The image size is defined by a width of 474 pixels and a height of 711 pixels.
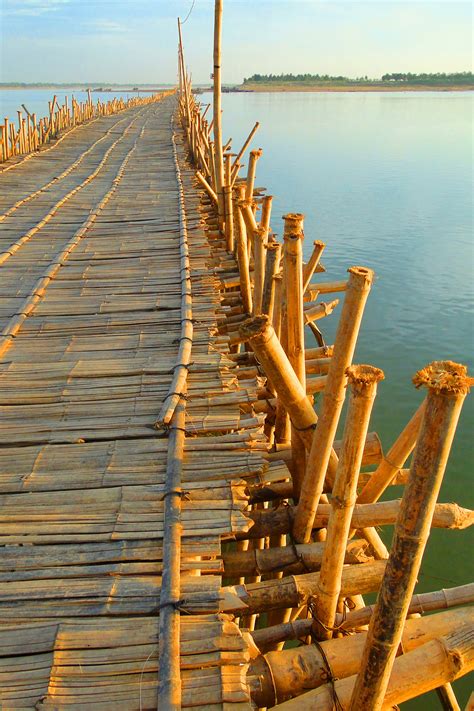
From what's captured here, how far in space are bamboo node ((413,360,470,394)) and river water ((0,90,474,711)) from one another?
3.29 metres

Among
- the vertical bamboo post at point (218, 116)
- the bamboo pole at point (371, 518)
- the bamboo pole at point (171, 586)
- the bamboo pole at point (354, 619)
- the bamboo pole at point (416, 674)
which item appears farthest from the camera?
the vertical bamboo post at point (218, 116)

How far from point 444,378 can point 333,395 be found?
91 cm

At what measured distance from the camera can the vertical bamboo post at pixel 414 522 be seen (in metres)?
1.41

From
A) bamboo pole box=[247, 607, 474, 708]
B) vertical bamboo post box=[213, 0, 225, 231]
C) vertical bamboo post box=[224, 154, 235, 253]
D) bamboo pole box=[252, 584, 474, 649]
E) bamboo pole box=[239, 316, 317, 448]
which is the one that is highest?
vertical bamboo post box=[213, 0, 225, 231]

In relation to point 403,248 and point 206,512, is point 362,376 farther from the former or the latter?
point 403,248

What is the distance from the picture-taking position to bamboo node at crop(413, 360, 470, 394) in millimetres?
1381

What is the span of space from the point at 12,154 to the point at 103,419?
1112cm

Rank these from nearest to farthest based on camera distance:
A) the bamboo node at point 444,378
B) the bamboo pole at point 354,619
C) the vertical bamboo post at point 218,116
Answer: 1. the bamboo node at point 444,378
2. the bamboo pole at point 354,619
3. the vertical bamboo post at point 218,116

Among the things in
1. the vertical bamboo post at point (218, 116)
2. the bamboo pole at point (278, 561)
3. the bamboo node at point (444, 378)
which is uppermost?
the vertical bamboo post at point (218, 116)

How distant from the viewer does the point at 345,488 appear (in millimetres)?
2004

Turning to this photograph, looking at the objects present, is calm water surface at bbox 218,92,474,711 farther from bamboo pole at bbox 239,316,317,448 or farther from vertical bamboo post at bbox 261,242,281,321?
vertical bamboo post at bbox 261,242,281,321

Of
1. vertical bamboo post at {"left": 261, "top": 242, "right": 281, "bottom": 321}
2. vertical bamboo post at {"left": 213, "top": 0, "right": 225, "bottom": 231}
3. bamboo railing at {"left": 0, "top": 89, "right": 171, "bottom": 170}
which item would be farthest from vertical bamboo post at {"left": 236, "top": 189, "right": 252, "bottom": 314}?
bamboo railing at {"left": 0, "top": 89, "right": 171, "bottom": 170}

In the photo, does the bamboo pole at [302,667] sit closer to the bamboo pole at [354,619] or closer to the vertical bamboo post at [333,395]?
the bamboo pole at [354,619]

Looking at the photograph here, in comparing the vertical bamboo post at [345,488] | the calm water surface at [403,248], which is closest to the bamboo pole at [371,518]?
the vertical bamboo post at [345,488]
